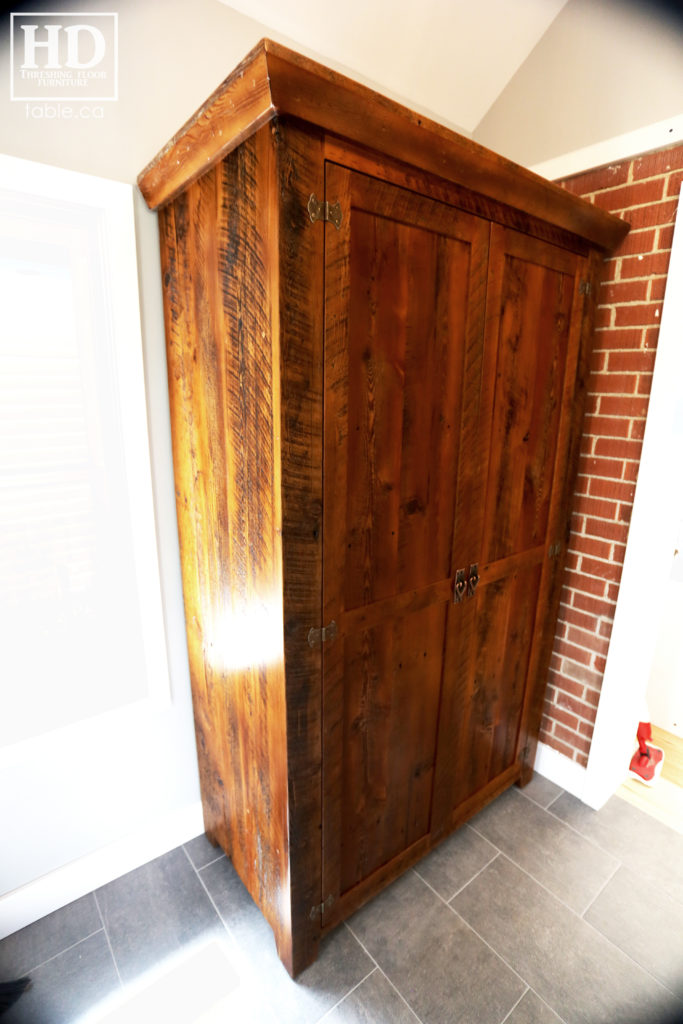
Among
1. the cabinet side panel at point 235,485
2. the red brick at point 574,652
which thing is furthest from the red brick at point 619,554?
the cabinet side panel at point 235,485

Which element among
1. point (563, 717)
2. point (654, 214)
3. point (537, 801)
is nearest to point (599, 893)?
A: point (537, 801)

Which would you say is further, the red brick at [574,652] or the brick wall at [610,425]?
the red brick at [574,652]

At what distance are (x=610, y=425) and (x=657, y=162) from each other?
2.69 feet

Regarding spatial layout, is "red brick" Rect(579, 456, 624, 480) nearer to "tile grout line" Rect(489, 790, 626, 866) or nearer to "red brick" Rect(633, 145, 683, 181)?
"red brick" Rect(633, 145, 683, 181)

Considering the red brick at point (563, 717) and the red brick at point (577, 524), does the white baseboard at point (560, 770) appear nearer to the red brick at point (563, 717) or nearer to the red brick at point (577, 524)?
the red brick at point (563, 717)

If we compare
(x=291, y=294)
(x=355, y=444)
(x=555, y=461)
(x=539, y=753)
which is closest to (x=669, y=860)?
(x=539, y=753)

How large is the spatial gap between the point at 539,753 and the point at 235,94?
241cm

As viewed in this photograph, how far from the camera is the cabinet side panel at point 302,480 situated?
88 centimetres

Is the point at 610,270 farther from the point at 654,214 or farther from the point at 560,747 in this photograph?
the point at 560,747

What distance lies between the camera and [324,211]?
914 millimetres

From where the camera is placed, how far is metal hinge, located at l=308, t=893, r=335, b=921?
4.27 ft

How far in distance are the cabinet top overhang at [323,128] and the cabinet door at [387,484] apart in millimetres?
76

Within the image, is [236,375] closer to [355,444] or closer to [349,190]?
[355,444]

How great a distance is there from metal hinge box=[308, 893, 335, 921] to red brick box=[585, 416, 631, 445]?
172cm
